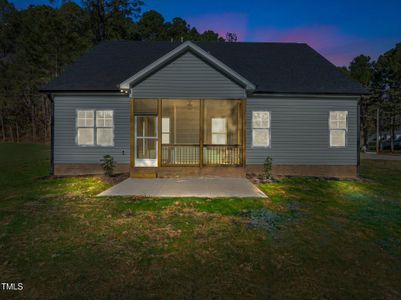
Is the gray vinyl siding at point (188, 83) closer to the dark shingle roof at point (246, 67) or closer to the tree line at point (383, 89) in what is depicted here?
the dark shingle roof at point (246, 67)

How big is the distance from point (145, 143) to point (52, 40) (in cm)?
3496

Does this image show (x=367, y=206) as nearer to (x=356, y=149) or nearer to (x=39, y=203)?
(x=356, y=149)

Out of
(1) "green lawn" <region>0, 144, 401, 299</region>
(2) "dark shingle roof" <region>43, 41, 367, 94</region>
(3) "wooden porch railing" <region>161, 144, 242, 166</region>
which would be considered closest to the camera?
(1) "green lawn" <region>0, 144, 401, 299</region>

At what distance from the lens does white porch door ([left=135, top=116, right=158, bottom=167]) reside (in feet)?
41.3

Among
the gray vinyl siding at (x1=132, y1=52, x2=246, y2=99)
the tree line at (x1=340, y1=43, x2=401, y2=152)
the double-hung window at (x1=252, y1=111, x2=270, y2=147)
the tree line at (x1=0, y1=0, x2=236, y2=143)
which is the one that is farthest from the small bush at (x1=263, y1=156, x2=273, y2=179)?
the tree line at (x1=340, y1=43, x2=401, y2=152)

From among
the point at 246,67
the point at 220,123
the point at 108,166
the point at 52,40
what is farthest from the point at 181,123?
the point at 52,40

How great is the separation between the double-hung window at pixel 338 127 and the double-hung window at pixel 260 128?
3.15 metres

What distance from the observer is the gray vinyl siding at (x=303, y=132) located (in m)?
13.3

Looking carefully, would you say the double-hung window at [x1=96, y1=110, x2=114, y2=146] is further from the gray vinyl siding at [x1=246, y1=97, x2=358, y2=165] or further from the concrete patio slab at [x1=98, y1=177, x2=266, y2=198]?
the gray vinyl siding at [x1=246, y1=97, x2=358, y2=165]

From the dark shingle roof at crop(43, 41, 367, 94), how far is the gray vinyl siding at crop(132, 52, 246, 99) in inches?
58.6

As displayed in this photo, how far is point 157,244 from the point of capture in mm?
5055

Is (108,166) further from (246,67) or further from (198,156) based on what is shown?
(246,67)

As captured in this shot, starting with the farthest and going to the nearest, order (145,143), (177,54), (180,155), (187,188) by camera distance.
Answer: (145,143) → (180,155) → (177,54) → (187,188)

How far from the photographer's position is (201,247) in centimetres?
495
